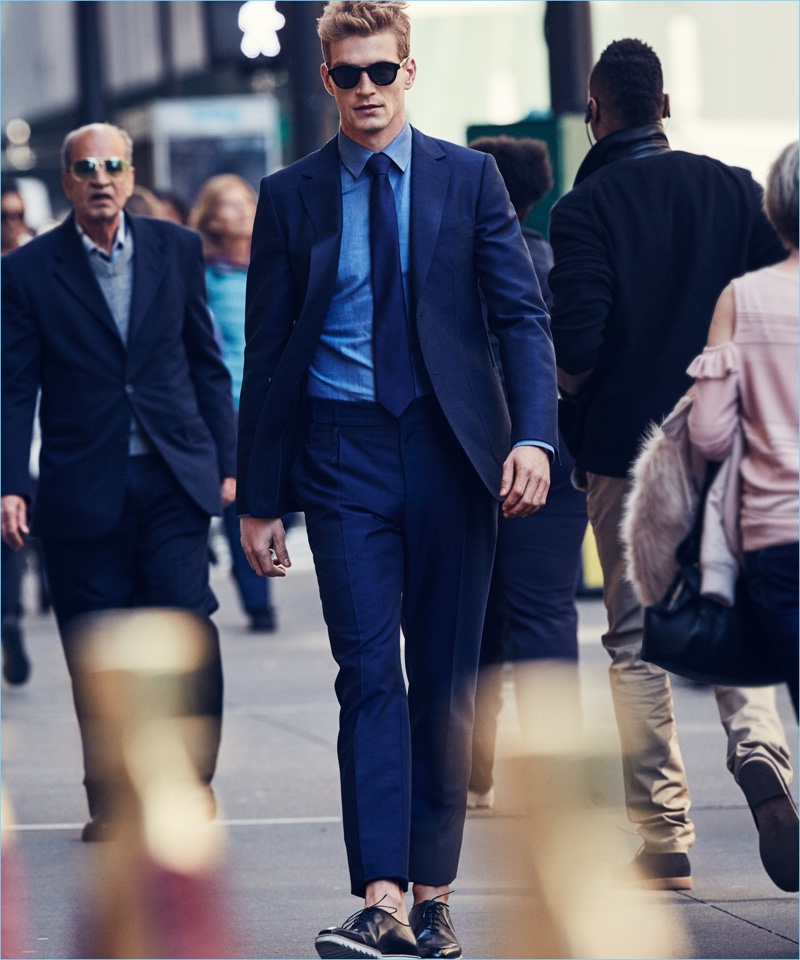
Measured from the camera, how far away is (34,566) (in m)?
13.8

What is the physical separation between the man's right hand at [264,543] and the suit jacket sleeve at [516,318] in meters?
0.58

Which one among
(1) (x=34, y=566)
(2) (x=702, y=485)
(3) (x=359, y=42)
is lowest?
(1) (x=34, y=566)

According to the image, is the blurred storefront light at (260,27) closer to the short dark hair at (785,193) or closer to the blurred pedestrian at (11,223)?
the blurred pedestrian at (11,223)

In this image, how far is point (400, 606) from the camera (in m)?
4.33

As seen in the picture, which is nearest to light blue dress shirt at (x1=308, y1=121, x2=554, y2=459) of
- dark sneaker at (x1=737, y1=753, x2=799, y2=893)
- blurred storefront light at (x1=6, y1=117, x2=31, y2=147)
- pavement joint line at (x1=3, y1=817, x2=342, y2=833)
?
dark sneaker at (x1=737, y1=753, x2=799, y2=893)

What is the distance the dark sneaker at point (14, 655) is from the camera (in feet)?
28.4

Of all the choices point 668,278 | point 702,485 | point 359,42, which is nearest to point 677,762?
point 668,278

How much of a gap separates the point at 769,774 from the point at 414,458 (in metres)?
1.21

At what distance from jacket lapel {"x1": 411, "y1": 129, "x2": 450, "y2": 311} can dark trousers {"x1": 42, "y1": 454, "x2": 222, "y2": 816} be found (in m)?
1.72

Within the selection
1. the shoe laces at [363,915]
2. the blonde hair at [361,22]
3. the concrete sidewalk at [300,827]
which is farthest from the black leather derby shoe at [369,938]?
the blonde hair at [361,22]

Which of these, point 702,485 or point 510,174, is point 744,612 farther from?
point 510,174

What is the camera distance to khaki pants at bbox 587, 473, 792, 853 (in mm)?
4949

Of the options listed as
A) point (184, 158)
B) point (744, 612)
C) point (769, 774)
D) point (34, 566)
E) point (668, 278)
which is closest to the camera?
point (744, 612)

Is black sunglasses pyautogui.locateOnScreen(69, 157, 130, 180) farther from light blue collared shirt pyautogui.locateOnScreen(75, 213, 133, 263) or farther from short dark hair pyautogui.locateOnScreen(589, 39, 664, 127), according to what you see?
short dark hair pyautogui.locateOnScreen(589, 39, 664, 127)
